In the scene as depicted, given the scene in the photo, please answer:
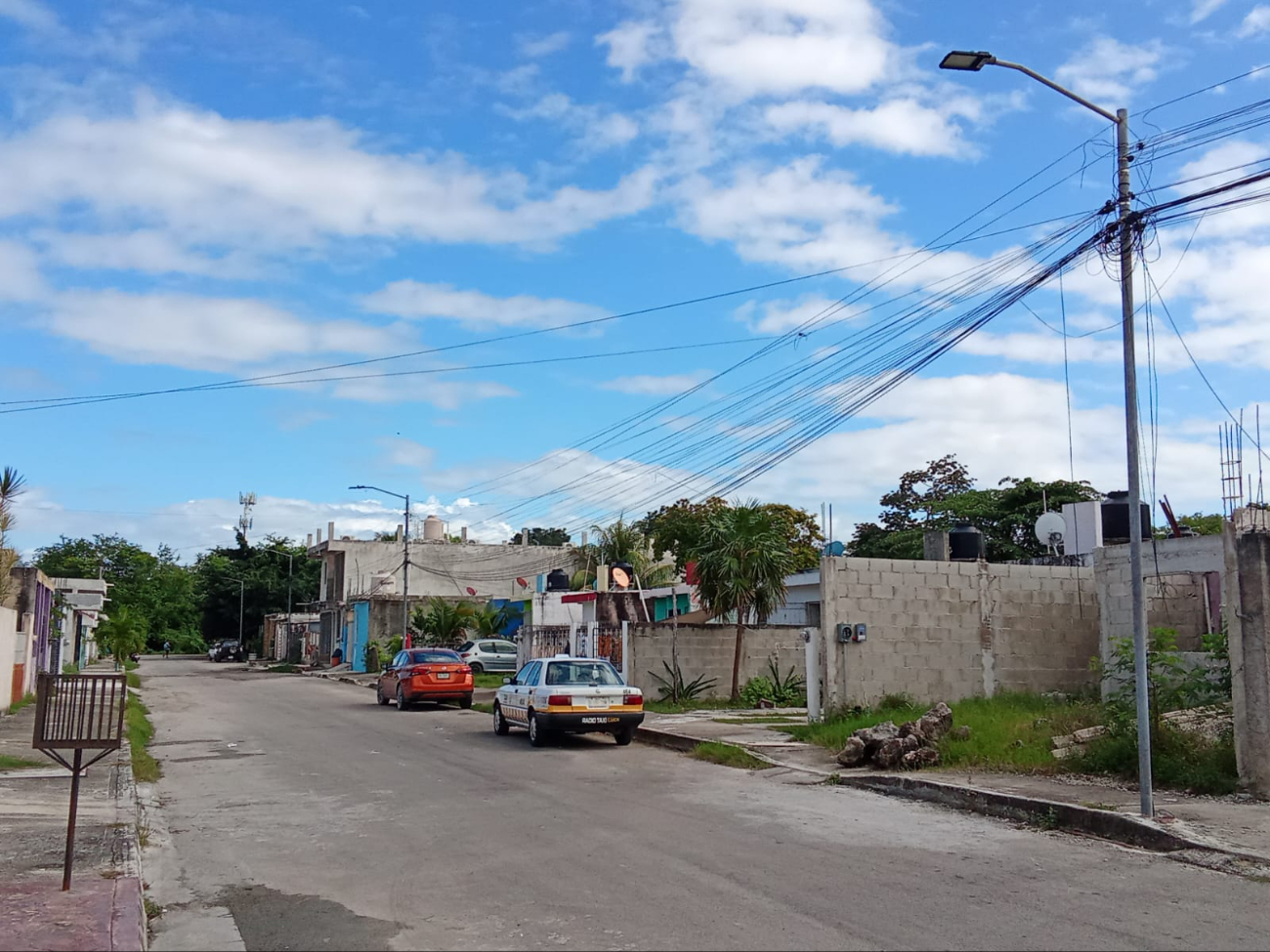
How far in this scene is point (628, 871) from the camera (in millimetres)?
8672

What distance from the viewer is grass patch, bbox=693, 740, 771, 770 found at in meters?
15.9

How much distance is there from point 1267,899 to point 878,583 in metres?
12.5

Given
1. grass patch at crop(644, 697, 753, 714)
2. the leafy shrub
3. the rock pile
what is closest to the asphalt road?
the rock pile

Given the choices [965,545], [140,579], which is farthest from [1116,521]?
[140,579]

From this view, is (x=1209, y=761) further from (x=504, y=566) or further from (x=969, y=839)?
(x=504, y=566)

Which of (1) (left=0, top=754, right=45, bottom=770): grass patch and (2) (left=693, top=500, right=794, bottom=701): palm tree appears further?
(2) (left=693, top=500, right=794, bottom=701): palm tree

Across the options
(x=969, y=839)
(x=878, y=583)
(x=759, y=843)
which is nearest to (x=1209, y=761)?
(x=969, y=839)

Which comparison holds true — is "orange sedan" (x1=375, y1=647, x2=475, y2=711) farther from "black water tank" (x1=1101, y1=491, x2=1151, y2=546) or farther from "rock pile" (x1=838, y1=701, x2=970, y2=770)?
"black water tank" (x1=1101, y1=491, x2=1151, y2=546)

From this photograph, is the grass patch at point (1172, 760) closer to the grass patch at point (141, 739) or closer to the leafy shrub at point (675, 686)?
the grass patch at point (141, 739)

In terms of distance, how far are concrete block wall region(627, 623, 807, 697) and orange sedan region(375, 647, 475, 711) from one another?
5.09 meters

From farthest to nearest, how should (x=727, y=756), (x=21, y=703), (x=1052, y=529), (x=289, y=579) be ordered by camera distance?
(x=289, y=579), (x=21, y=703), (x=1052, y=529), (x=727, y=756)

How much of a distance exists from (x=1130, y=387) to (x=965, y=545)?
11.9m

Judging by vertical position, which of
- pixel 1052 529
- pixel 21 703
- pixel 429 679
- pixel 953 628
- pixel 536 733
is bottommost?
pixel 21 703

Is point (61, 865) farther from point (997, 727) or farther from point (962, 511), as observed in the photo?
point (962, 511)
